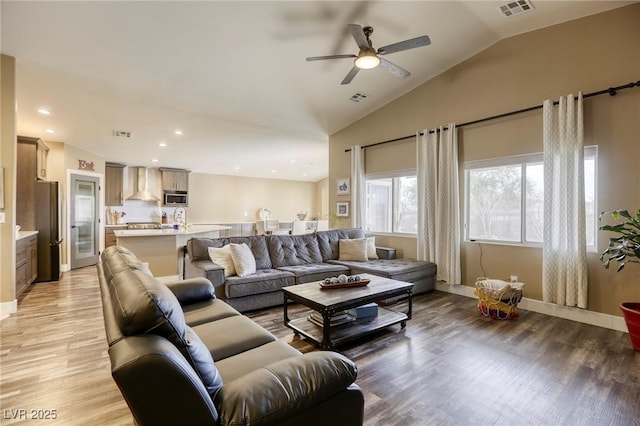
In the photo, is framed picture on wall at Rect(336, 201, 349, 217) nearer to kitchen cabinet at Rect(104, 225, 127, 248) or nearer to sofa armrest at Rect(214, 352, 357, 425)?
sofa armrest at Rect(214, 352, 357, 425)

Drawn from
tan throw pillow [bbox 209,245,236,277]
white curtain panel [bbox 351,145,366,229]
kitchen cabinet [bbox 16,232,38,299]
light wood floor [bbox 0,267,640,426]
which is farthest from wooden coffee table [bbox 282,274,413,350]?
kitchen cabinet [bbox 16,232,38,299]

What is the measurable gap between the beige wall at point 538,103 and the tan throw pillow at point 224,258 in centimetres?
317

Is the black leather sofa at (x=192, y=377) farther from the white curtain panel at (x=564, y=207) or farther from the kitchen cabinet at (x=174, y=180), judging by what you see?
the kitchen cabinet at (x=174, y=180)

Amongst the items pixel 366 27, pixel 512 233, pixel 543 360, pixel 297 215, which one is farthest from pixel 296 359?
pixel 297 215

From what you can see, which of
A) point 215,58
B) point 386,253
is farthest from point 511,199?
point 215,58

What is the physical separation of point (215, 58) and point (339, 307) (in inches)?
131

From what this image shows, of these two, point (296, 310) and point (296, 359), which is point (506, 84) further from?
point (296, 359)

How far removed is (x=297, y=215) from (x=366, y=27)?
339 inches

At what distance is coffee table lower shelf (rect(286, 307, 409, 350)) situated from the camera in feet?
9.02

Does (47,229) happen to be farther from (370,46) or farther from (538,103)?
(538,103)

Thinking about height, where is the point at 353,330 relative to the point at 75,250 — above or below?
below

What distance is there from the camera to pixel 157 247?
5.04m

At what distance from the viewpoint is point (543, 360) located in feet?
8.41

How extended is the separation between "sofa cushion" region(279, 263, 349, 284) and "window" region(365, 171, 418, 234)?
1.78 m
